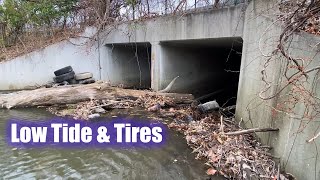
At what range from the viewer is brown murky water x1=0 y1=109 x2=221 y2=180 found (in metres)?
5.13

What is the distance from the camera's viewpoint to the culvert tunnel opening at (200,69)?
11.5 m

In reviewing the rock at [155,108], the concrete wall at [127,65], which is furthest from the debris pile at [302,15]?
the concrete wall at [127,65]

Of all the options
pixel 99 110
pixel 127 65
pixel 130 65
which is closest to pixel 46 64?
pixel 127 65

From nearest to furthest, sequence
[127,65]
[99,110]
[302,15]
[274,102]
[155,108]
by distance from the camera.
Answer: [302,15] → [274,102] → [99,110] → [155,108] → [127,65]

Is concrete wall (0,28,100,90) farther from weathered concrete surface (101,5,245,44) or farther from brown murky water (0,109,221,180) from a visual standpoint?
brown murky water (0,109,221,180)

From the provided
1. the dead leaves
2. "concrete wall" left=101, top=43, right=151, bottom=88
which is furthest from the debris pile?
"concrete wall" left=101, top=43, right=151, bottom=88

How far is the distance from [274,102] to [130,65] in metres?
10.5

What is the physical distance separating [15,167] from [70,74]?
25.7 ft

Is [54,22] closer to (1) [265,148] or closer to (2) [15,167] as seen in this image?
(2) [15,167]

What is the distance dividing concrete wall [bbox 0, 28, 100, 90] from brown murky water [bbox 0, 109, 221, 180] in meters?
6.94

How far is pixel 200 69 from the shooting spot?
515 inches

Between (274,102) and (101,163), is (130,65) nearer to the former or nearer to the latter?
(101,163)

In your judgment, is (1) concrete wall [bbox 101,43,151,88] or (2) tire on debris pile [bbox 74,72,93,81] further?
(1) concrete wall [bbox 101,43,151,88]

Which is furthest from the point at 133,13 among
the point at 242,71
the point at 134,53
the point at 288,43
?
the point at 288,43
